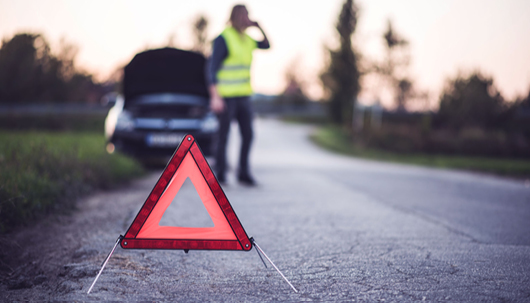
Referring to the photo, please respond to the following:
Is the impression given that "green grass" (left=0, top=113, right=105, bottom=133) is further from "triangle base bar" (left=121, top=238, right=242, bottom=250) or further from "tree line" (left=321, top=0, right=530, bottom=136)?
"triangle base bar" (left=121, top=238, right=242, bottom=250)

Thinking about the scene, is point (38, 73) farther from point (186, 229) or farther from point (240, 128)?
point (186, 229)

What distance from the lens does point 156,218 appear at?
8.16ft

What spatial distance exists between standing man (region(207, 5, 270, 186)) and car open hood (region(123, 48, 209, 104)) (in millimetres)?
2228

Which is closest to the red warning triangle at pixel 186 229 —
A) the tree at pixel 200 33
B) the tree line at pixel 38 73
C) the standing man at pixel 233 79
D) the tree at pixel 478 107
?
the standing man at pixel 233 79

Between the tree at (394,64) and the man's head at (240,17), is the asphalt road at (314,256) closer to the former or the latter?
the man's head at (240,17)

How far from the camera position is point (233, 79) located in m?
5.88

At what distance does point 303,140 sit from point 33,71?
15.7 metres

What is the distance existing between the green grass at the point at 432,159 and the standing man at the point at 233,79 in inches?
278

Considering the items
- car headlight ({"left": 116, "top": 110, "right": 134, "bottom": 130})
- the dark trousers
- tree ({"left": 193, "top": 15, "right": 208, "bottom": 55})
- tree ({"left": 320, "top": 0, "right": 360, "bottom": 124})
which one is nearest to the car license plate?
car headlight ({"left": 116, "top": 110, "right": 134, "bottom": 130})

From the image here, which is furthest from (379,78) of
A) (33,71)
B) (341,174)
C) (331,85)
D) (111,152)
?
(111,152)

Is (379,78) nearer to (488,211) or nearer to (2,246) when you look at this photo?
(488,211)

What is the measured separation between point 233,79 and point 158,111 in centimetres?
206

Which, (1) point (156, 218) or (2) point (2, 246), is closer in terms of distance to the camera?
(1) point (156, 218)

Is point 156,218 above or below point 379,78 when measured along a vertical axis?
below
